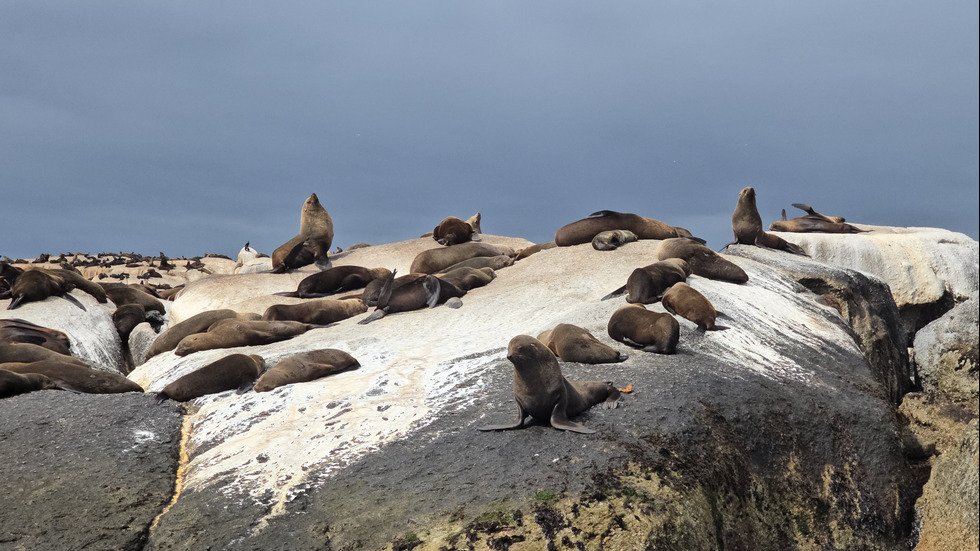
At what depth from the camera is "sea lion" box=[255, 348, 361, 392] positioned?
25.8ft

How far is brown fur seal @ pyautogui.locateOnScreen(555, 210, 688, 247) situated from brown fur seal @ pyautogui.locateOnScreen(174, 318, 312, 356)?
5.59 meters

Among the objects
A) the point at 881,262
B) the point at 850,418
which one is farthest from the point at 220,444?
the point at 881,262

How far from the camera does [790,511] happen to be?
6.36 meters

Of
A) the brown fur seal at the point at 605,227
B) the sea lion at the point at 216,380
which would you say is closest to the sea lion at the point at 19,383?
the sea lion at the point at 216,380

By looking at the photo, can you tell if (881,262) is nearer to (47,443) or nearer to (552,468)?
(552,468)

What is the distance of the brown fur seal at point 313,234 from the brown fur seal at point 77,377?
318 inches

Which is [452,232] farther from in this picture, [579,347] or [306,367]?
[579,347]

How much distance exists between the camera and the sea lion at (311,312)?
11750 mm

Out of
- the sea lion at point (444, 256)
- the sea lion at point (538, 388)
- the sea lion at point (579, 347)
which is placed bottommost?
the sea lion at point (538, 388)

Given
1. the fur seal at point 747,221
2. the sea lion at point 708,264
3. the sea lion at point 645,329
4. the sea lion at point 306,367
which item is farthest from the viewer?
the fur seal at point 747,221

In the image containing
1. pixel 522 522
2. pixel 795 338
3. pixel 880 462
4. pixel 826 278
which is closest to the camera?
pixel 522 522

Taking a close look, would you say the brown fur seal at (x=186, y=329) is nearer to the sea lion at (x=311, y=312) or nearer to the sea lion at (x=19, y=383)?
the sea lion at (x=311, y=312)

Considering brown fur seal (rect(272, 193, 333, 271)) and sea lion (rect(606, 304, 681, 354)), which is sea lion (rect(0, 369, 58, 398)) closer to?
sea lion (rect(606, 304, 681, 354))

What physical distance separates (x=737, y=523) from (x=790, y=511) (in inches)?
33.9
